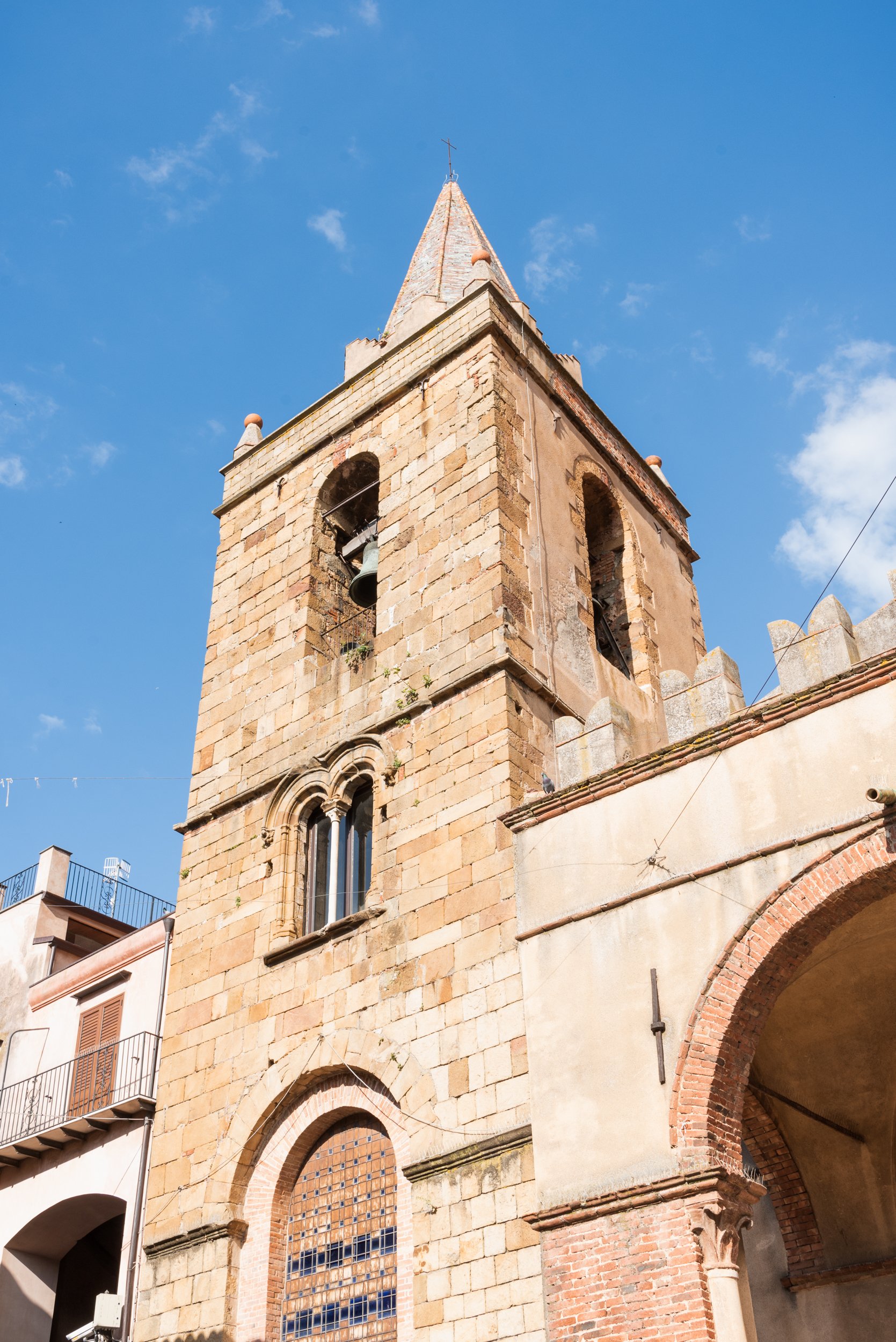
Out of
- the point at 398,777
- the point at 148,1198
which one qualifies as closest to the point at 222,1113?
the point at 148,1198

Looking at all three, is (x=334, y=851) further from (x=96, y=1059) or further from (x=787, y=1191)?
(x=787, y=1191)

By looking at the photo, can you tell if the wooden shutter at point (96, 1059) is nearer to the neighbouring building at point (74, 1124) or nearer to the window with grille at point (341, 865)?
the neighbouring building at point (74, 1124)

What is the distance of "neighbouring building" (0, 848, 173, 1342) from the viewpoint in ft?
47.3

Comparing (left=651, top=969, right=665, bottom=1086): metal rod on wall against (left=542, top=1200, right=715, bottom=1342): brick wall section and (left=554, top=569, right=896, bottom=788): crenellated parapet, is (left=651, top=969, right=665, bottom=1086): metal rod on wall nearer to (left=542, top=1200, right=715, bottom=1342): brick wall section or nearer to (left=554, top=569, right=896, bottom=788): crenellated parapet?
(left=542, top=1200, right=715, bottom=1342): brick wall section

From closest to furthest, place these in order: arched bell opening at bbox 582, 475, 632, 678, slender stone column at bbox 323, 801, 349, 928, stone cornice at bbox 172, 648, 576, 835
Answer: stone cornice at bbox 172, 648, 576, 835 → slender stone column at bbox 323, 801, 349, 928 → arched bell opening at bbox 582, 475, 632, 678

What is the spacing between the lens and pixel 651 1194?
9.73m

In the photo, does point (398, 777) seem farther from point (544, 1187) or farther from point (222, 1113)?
point (544, 1187)

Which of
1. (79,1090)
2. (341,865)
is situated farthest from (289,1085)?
(79,1090)

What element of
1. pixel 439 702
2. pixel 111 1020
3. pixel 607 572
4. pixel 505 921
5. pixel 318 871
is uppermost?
pixel 607 572

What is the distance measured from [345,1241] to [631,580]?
28.3 ft

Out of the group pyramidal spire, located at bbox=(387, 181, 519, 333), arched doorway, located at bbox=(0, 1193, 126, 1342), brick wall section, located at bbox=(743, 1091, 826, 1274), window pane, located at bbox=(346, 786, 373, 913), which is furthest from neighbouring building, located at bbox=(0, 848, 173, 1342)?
pyramidal spire, located at bbox=(387, 181, 519, 333)

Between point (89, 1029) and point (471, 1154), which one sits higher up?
point (89, 1029)

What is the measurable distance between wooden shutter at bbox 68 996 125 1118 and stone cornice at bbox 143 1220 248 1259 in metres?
2.57

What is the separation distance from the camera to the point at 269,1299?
1206cm
